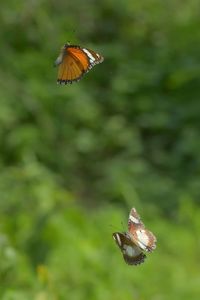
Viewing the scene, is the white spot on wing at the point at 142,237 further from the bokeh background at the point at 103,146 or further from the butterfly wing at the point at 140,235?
the bokeh background at the point at 103,146

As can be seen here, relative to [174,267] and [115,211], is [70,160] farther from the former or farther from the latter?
[174,267]

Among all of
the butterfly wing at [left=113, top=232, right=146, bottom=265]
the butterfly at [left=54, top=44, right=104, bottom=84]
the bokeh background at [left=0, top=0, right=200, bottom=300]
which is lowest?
the butterfly wing at [left=113, top=232, right=146, bottom=265]

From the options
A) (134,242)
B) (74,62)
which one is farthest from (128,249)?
(74,62)

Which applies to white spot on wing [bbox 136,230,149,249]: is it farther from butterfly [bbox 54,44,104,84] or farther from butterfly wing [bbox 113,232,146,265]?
butterfly [bbox 54,44,104,84]

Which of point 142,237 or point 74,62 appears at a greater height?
point 74,62

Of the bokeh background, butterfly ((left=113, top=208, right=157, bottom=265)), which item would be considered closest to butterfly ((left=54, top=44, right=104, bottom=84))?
butterfly ((left=113, top=208, right=157, bottom=265))

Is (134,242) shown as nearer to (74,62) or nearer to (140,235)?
(140,235)

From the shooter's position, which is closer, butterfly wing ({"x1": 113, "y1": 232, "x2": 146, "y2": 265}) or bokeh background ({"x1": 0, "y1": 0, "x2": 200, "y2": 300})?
butterfly wing ({"x1": 113, "y1": 232, "x2": 146, "y2": 265})

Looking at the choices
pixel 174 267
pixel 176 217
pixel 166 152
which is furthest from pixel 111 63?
pixel 174 267
